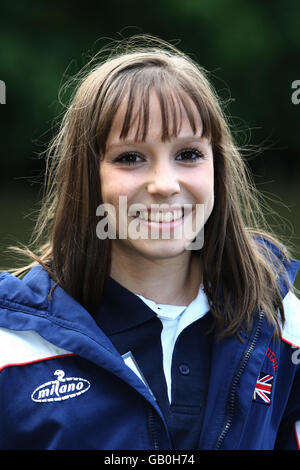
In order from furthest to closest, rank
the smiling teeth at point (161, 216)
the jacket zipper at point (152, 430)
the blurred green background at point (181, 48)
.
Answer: the blurred green background at point (181, 48)
the smiling teeth at point (161, 216)
the jacket zipper at point (152, 430)

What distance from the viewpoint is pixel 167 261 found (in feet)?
4.77

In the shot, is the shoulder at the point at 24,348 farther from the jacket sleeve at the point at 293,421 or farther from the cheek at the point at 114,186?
the jacket sleeve at the point at 293,421

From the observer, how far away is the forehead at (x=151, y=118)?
4.25 ft

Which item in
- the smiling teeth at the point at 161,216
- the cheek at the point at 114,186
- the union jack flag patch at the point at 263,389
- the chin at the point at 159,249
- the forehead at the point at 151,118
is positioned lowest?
the union jack flag patch at the point at 263,389

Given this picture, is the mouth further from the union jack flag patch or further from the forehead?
the union jack flag patch

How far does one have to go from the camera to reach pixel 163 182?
130 centimetres

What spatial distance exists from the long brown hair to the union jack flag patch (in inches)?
4.0

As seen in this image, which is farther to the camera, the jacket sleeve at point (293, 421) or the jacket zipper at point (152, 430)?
the jacket sleeve at point (293, 421)

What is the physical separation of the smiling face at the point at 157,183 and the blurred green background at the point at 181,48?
6.17m

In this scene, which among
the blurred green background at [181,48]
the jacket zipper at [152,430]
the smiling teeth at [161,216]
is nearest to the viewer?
the jacket zipper at [152,430]

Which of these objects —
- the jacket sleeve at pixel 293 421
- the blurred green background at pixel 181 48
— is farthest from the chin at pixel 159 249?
the blurred green background at pixel 181 48

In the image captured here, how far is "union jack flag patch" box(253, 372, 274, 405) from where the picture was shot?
1354mm

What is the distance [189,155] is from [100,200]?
0.19 meters

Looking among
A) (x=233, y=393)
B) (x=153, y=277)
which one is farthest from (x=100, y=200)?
(x=233, y=393)
